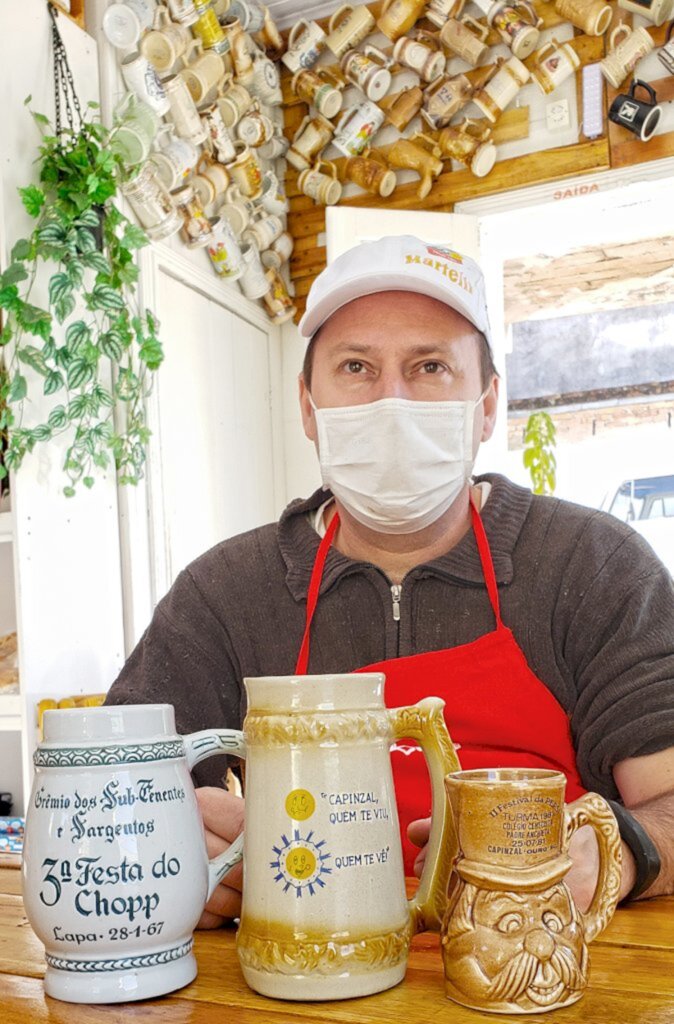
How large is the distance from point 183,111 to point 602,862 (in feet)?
10.0

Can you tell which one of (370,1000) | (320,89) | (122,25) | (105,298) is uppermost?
(320,89)

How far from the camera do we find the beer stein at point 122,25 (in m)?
2.96

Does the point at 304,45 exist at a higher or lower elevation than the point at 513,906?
higher


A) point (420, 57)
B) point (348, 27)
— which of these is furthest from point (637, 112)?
point (348, 27)

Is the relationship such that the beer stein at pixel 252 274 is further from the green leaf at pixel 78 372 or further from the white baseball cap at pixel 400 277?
the white baseball cap at pixel 400 277

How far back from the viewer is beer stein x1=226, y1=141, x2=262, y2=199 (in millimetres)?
3590

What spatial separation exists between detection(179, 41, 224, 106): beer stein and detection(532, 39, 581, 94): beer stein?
3.61 feet

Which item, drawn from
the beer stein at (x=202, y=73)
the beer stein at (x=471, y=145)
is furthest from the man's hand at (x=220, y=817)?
the beer stein at (x=471, y=145)

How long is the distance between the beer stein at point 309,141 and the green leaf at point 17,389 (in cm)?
193

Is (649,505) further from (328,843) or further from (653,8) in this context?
(328,843)

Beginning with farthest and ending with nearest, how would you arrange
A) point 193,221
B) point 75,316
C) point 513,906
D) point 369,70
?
point 369,70 < point 193,221 < point 75,316 < point 513,906

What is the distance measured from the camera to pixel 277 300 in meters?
3.93

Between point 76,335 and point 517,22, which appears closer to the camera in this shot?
point 76,335

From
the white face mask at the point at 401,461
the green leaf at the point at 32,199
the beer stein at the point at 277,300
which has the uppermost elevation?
the beer stein at the point at 277,300
